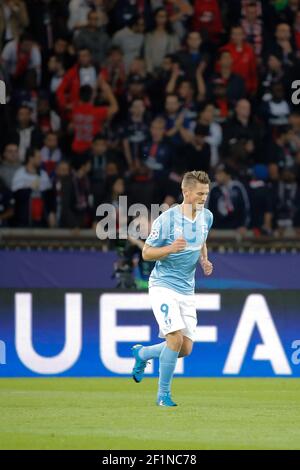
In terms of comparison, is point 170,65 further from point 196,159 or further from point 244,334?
point 244,334

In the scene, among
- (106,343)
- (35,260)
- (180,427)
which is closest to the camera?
(180,427)

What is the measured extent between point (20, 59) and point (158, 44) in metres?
2.32

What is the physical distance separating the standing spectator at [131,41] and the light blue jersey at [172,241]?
33.5 feet

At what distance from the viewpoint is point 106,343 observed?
648 inches

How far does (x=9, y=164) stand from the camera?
20.1 metres

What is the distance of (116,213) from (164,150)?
6.00 feet

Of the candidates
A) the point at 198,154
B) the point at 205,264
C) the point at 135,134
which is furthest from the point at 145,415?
the point at 135,134

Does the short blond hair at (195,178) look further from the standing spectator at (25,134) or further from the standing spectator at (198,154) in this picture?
the standing spectator at (25,134)

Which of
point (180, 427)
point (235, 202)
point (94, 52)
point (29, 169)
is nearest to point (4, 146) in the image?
point (29, 169)

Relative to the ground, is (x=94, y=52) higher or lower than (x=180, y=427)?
higher

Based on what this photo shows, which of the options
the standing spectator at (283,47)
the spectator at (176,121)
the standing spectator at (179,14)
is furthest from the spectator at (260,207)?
the standing spectator at (179,14)

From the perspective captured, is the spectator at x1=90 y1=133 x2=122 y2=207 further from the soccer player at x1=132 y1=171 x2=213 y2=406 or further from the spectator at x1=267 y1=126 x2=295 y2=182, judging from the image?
the soccer player at x1=132 y1=171 x2=213 y2=406

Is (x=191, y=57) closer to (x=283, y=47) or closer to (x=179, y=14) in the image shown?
(x=179, y=14)

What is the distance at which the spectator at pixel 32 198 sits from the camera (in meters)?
19.5
